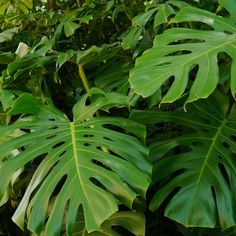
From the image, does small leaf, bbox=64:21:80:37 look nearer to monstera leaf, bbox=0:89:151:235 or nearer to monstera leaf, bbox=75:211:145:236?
monstera leaf, bbox=0:89:151:235

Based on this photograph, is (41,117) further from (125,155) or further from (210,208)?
(210,208)

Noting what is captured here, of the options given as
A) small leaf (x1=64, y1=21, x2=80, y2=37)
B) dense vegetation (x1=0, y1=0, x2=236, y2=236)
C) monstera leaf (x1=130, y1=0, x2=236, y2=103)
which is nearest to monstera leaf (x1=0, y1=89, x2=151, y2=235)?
dense vegetation (x1=0, y1=0, x2=236, y2=236)

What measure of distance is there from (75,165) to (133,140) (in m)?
0.13

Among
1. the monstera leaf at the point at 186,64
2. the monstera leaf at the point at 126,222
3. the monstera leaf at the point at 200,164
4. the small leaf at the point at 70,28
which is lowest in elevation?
the monstera leaf at the point at 126,222

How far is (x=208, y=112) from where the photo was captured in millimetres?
1047

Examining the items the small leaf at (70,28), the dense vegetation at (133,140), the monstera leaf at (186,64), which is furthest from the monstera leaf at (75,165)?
the small leaf at (70,28)

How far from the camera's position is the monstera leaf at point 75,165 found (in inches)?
30.5

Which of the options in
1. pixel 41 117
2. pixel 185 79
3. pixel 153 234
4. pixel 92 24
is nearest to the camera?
pixel 185 79

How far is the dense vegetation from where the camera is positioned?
0.80 m

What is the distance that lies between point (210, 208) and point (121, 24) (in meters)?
1.11

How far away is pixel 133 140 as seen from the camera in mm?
911

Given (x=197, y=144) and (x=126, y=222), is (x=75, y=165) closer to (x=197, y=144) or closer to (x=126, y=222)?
(x=126, y=222)

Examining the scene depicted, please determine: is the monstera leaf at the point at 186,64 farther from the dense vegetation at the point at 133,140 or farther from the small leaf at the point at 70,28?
the small leaf at the point at 70,28

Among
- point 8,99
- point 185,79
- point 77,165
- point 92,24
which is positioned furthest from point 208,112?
point 92,24
